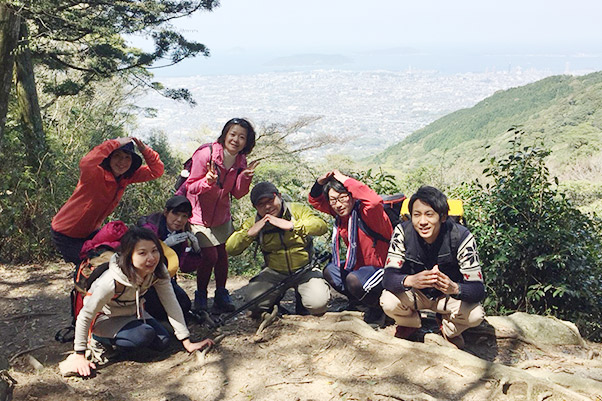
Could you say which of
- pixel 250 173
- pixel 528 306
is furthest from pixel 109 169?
pixel 528 306

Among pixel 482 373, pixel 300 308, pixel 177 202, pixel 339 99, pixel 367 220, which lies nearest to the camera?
pixel 482 373

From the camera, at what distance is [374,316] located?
409 cm

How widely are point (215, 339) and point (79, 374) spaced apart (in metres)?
0.96

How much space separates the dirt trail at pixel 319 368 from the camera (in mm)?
2949

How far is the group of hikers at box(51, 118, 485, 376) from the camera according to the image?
328 centimetres

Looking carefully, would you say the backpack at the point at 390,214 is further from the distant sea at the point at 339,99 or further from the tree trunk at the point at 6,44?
the distant sea at the point at 339,99

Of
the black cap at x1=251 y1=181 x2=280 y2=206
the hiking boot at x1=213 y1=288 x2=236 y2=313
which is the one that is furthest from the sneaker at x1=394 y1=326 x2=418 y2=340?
the hiking boot at x1=213 y1=288 x2=236 y2=313

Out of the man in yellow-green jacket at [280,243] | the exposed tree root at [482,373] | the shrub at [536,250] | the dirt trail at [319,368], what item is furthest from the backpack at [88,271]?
the shrub at [536,250]

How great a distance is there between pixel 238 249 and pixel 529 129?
49262mm

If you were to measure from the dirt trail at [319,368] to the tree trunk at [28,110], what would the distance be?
3.18 meters

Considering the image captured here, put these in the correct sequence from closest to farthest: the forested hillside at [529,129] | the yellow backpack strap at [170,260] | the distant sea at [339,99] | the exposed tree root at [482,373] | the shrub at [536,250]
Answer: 1. the exposed tree root at [482,373]
2. the yellow backpack strap at [170,260]
3. the shrub at [536,250]
4. the forested hillside at [529,129]
5. the distant sea at [339,99]

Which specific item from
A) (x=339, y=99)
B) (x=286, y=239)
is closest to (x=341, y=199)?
(x=286, y=239)

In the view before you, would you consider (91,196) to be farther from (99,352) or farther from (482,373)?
(482,373)

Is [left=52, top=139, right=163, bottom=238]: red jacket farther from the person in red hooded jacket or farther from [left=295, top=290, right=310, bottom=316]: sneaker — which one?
[left=295, top=290, right=310, bottom=316]: sneaker
